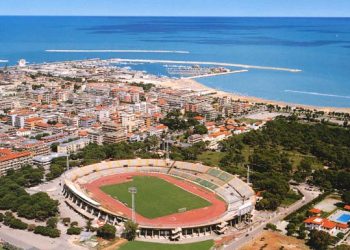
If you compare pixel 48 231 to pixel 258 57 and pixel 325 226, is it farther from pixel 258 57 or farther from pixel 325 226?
pixel 258 57

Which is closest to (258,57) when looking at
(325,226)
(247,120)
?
(247,120)

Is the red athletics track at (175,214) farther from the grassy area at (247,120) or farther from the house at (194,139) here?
the grassy area at (247,120)

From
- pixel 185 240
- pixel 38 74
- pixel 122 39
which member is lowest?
pixel 185 240

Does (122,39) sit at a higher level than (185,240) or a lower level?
higher

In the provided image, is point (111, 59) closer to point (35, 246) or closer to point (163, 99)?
point (163, 99)

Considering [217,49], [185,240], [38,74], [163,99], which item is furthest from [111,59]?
[185,240]

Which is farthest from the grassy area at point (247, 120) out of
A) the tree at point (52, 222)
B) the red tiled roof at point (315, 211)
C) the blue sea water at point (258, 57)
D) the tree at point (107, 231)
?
the tree at point (52, 222)
